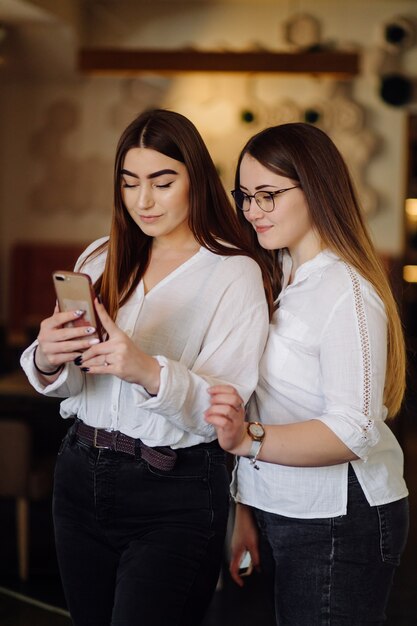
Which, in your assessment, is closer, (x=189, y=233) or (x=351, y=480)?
(x=351, y=480)

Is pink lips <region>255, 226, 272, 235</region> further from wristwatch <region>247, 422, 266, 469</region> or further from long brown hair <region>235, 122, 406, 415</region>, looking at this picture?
wristwatch <region>247, 422, 266, 469</region>

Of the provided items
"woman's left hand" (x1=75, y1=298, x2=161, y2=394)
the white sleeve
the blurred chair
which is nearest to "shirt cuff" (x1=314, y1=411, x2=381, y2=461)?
the white sleeve

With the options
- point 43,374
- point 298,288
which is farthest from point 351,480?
point 43,374

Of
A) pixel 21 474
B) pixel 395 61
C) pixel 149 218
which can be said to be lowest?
pixel 21 474

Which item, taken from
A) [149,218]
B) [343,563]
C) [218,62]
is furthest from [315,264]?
[218,62]

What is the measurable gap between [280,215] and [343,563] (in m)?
0.70

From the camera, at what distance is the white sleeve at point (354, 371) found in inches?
61.8

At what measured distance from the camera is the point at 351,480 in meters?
1.69

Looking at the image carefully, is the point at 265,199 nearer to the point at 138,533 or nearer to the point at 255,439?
the point at 255,439

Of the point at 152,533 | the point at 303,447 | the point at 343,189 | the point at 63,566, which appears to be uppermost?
the point at 343,189

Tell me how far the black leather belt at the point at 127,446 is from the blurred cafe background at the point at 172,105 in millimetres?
4896

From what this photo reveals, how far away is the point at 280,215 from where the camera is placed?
172cm

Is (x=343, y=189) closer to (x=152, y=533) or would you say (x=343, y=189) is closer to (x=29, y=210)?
(x=152, y=533)

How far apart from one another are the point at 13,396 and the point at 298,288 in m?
2.98
